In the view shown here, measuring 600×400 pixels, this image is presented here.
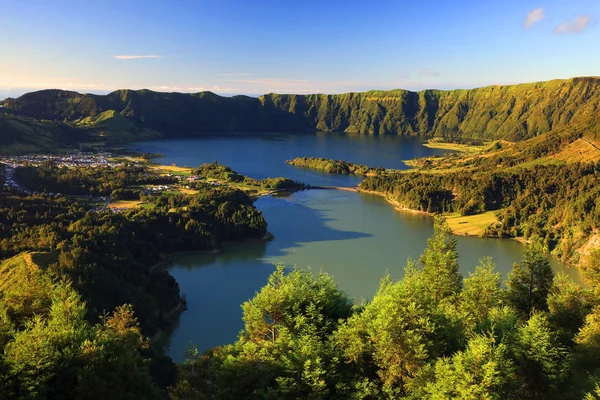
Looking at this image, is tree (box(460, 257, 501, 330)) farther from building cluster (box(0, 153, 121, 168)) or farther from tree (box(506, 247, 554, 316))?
building cluster (box(0, 153, 121, 168))

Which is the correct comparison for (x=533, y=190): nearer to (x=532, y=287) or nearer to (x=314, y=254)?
(x=314, y=254)

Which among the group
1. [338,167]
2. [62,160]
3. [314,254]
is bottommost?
[314,254]

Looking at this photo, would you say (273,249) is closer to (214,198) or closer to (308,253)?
(308,253)

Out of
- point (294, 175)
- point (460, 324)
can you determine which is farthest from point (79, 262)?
point (294, 175)

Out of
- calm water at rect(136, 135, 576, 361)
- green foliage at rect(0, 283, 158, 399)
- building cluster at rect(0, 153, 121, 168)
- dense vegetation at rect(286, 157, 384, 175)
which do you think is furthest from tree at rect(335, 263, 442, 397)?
dense vegetation at rect(286, 157, 384, 175)

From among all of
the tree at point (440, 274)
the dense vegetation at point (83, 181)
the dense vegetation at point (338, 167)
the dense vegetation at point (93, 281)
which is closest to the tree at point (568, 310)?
the tree at point (440, 274)

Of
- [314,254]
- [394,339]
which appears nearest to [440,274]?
[394,339]
